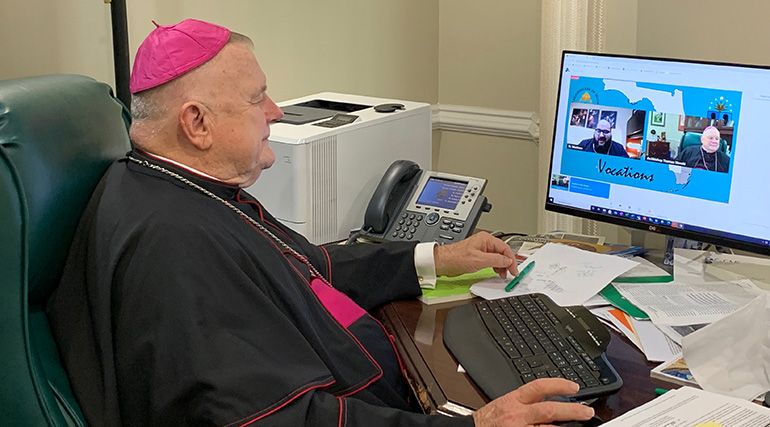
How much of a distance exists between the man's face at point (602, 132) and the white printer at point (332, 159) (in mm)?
596

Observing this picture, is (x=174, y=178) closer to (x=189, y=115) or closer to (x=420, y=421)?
(x=189, y=115)

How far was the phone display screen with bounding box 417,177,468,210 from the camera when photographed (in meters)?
2.02

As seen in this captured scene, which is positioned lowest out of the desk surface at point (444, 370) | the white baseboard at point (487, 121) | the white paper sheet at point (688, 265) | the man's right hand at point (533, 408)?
the desk surface at point (444, 370)

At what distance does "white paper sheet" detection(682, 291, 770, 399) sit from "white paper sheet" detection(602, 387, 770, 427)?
0.06 m

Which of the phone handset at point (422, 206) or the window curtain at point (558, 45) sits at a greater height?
the window curtain at point (558, 45)

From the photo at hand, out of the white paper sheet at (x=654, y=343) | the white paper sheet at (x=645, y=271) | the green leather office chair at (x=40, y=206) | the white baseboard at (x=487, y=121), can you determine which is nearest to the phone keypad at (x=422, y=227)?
the white paper sheet at (x=645, y=271)

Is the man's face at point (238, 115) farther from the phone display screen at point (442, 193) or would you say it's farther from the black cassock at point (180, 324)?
the phone display screen at point (442, 193)

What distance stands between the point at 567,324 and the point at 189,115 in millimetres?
767

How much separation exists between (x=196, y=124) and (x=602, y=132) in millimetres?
890

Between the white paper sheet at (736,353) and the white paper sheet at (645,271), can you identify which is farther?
the white paper sheet at (645,271)

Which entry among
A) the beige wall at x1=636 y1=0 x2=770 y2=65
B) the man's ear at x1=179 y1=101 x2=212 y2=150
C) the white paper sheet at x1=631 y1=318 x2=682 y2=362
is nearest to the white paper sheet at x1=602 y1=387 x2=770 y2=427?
the white paper sheet at x1=631 y1=318 x2=682 y2=362

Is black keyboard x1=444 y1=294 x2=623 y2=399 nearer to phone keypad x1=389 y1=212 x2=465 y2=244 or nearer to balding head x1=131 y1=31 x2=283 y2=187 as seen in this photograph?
phone keypad x1=389 y1=212 x2=465 y2=244

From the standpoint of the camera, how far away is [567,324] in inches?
58.8

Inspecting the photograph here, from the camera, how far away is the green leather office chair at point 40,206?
3.71 feet
